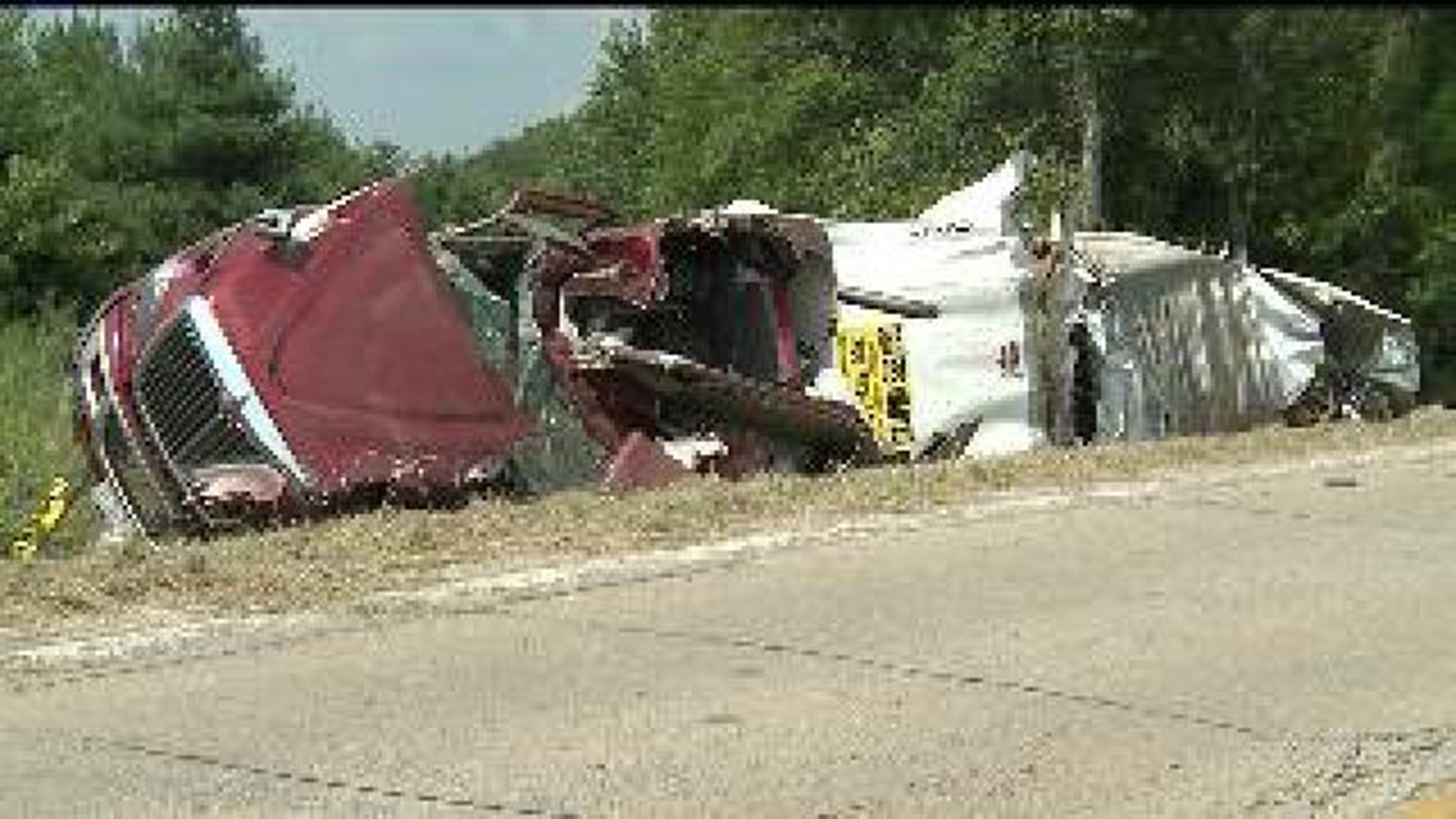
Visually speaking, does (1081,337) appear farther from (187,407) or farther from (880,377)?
(187,407)

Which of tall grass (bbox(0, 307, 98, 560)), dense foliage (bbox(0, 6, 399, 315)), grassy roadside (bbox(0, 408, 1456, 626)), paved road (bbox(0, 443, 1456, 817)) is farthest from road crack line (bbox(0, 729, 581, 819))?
dense foliage (bbox(0, 6, 399, 315))

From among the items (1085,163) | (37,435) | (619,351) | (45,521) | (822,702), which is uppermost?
(619,351)

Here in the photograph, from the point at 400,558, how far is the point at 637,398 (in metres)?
3.51

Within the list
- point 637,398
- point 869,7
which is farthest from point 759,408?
point 869,7

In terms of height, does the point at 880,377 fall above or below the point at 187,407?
below

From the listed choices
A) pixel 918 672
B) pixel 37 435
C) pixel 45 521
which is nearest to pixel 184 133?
pixel 37 435

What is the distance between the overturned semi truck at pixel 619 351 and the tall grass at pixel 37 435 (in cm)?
91

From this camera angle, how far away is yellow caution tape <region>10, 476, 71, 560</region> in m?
12.3

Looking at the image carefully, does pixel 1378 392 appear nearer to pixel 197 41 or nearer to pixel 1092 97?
pixel 1092 97

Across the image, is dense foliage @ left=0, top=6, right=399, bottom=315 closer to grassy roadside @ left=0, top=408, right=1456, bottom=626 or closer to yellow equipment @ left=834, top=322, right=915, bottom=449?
yellow equipment @ left=834, top=322, right=915, bottom=449

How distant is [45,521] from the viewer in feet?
41.0

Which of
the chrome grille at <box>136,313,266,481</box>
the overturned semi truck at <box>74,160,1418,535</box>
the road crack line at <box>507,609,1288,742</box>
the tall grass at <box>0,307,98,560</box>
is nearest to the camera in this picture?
the road crack line at <box>507,609,1288,742</box>

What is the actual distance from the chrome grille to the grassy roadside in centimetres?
69

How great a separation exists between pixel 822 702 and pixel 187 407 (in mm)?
5446
